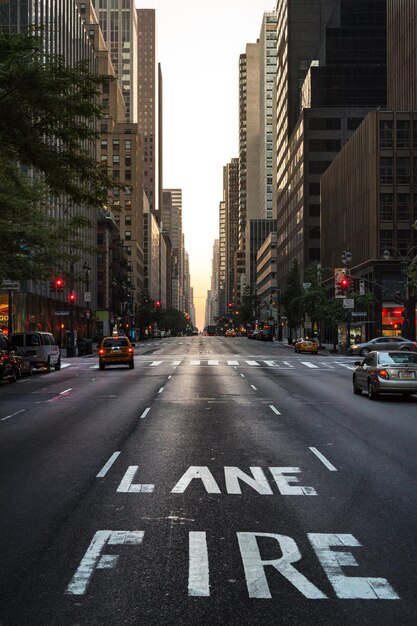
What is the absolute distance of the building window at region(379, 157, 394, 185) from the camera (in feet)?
242

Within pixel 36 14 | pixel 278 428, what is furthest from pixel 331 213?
pixel 278 428

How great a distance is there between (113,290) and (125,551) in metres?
112

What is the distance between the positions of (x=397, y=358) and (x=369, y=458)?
1042cm

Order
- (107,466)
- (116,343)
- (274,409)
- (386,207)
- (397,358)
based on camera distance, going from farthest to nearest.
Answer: (386,207), (116,343), (397,358), (274,409), (107,466)

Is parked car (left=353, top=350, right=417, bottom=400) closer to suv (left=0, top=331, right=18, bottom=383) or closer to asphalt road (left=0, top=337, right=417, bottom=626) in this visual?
asphalt road (left=0, top=337, right=417, bottom=626)

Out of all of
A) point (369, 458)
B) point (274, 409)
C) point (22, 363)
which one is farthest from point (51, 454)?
point (22, 363)

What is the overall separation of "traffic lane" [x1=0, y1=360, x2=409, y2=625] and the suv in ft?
57.9

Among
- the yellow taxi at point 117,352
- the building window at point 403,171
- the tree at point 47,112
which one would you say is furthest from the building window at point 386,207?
the tree at point 47,112

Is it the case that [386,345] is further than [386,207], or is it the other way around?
[386,207]

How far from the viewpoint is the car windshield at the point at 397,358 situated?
69.6ft

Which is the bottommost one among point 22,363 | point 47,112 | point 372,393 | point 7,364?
point 372,393

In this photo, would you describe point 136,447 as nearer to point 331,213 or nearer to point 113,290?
point 331,213

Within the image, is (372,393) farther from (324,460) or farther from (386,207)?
(386,207)

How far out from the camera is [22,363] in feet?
110
